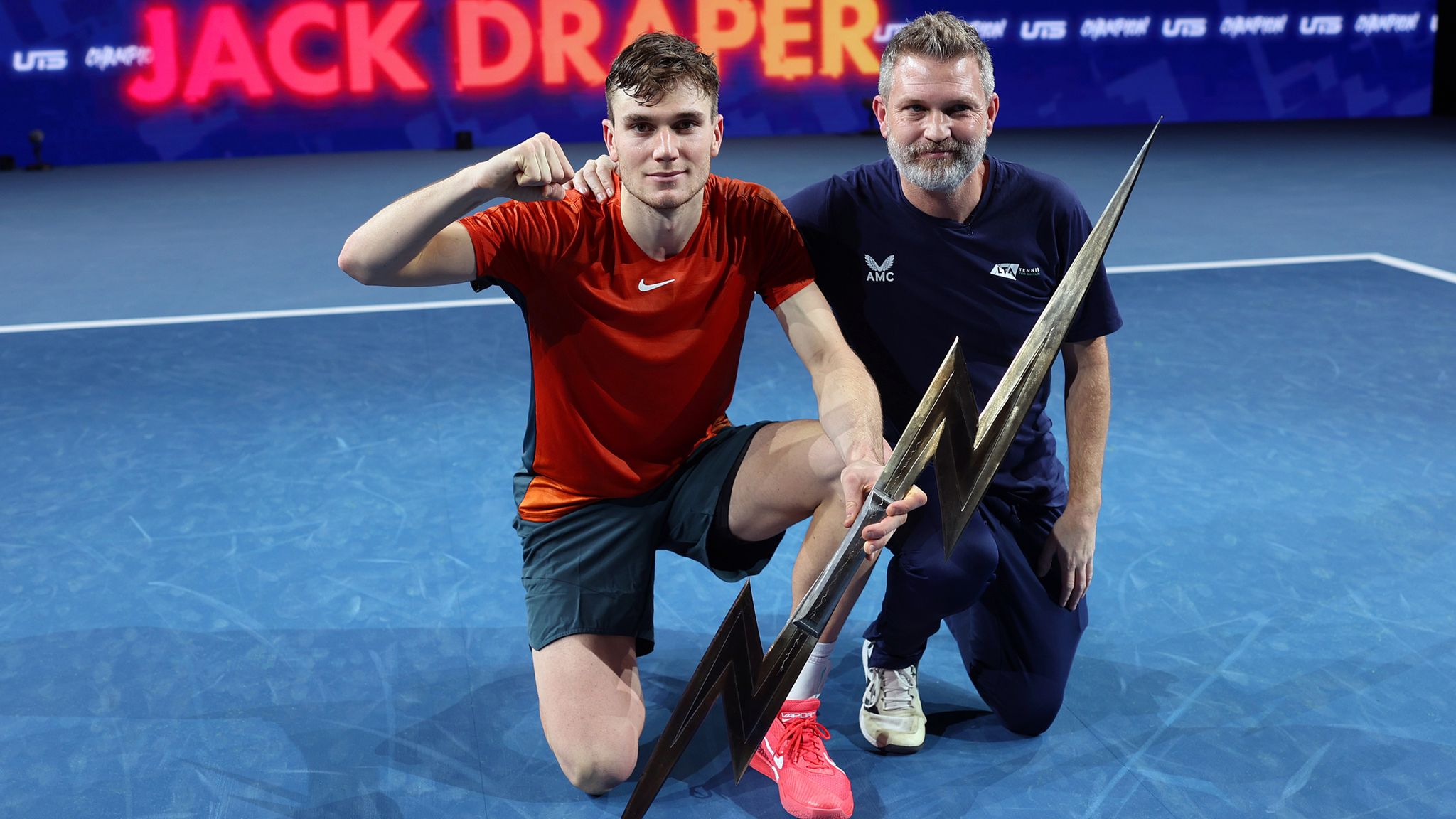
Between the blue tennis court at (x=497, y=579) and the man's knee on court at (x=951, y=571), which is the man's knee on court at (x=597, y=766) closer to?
the blue tennis court at (x=497, y=579)

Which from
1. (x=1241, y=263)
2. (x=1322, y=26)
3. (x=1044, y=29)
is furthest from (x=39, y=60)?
(x=1322, y=26)

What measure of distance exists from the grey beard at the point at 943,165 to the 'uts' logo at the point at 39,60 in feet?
40.8

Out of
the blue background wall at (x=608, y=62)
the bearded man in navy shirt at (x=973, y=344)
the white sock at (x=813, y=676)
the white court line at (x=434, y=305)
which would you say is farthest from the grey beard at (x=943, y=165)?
the blue background wall at (x=608, y=62)

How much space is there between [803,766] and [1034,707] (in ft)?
1.82

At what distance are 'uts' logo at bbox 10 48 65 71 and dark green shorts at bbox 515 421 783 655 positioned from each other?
12038 mm

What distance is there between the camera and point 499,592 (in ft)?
11.7

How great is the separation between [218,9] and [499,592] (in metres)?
11.2

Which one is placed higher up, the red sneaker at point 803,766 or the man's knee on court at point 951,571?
the man's knee on court at point 951,571

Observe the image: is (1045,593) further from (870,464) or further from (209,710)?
(209,710)

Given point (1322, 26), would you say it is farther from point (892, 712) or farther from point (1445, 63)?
point (892, 712)

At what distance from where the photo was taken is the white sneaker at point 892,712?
2.82 meters

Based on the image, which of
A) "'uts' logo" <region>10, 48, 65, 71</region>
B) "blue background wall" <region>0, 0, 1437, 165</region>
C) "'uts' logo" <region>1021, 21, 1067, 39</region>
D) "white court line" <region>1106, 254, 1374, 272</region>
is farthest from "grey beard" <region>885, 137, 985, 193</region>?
"'uts' logo" <region>1021, 21, 1067, 39</region>

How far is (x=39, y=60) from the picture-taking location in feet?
41.1

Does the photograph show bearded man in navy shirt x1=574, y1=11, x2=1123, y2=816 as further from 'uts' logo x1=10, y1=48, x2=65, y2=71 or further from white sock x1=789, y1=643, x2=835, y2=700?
'uts' logo x1=10, y1=48, x2=65, y2=71
